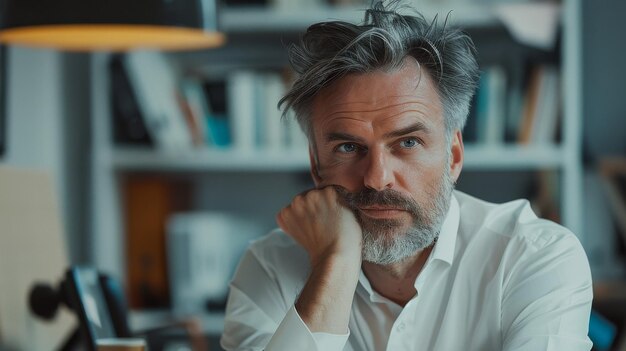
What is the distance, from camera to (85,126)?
141 inches

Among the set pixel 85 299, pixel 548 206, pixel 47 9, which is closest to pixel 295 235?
pixel 85 299

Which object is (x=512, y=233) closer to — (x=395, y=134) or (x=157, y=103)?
(x=395, y=134)

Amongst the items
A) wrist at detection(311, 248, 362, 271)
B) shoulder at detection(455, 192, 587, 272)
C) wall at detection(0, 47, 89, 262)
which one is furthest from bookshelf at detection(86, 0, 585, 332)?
wrist at detection(311, 248, 362, 271)

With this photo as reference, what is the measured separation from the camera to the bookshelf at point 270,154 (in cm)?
319

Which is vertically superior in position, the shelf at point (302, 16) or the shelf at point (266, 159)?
the shelf at point (302, 16)

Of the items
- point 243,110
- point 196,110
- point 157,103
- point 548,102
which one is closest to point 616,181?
point 548,102

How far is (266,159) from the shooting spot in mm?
3338

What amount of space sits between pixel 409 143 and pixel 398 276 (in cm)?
26

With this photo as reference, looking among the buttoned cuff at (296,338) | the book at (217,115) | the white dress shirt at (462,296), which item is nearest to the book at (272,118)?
the book at (217,115)

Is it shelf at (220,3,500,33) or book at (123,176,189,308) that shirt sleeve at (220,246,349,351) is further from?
book at (123,176,189,308)

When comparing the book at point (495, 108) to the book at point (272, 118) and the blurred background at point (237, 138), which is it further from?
the book at point (272, 118)

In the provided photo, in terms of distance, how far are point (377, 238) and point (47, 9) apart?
2.51ft

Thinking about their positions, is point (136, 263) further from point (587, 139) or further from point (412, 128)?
point (412, 128)

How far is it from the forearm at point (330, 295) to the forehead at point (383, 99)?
225 millimetres
